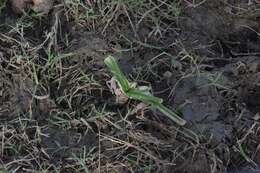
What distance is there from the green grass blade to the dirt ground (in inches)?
3.5

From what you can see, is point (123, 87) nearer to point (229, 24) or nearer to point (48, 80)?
point (48, 80)

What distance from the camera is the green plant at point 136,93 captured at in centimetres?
167

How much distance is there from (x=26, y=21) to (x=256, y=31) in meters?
0.83

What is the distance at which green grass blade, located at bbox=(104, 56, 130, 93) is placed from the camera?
1.68 meters

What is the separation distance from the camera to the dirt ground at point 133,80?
169 cm

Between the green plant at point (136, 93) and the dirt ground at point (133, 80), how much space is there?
4 cm

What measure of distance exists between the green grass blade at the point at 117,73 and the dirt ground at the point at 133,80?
0.29 ft

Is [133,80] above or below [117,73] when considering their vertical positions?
below

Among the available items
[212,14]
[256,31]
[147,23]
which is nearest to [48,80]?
[147,23]

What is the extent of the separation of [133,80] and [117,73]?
0.16 m

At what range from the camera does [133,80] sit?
1.83 metres

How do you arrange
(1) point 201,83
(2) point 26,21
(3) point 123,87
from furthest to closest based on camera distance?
(2) point 26,21 < (1) point 201,83 < (3) point 123,87

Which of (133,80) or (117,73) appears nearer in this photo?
(117,73)

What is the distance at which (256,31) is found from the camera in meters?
1.96
